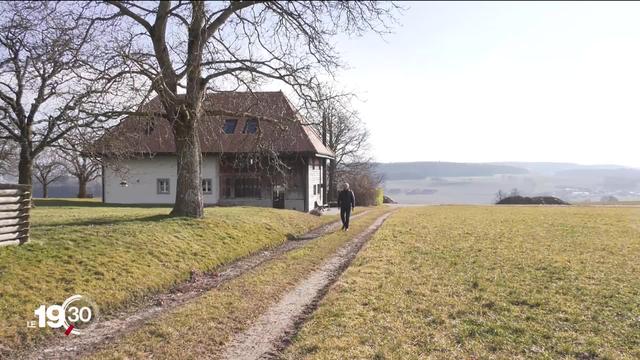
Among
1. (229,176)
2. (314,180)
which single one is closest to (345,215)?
(229,176)

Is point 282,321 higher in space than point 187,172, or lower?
lower

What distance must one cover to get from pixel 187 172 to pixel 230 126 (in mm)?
20870

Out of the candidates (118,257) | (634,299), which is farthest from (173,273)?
(634,299)

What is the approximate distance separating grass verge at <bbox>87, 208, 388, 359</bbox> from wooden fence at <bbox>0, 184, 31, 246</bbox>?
13.6ft

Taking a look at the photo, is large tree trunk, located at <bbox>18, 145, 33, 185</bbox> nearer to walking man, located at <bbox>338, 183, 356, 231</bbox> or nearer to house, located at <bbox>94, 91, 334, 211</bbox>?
house, located at <bbox>94, 91, 334, 211</bbox>

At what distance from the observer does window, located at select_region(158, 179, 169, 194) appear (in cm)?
3719

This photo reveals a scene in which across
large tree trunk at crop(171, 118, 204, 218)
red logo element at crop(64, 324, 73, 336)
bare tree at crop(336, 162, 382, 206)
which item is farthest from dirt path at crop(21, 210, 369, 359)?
bare tree at crop(336, 162, 382, 206)

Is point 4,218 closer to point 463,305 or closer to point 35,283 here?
point 35,283

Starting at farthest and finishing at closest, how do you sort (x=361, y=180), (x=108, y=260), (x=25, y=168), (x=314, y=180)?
(x=361, y=180) < (x=314, y=180) < (x=25, y=168) < (x=108, y=260)

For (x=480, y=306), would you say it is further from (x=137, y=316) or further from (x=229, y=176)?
(x=229, y=176)

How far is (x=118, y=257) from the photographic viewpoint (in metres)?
11.3

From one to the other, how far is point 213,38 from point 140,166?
867 inches

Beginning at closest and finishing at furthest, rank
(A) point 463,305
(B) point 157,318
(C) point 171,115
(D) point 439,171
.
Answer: (B) point 157,318 < (A) point 463,305 < (C) point 171,115 < (D) point 439,171

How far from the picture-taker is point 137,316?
341 inches
